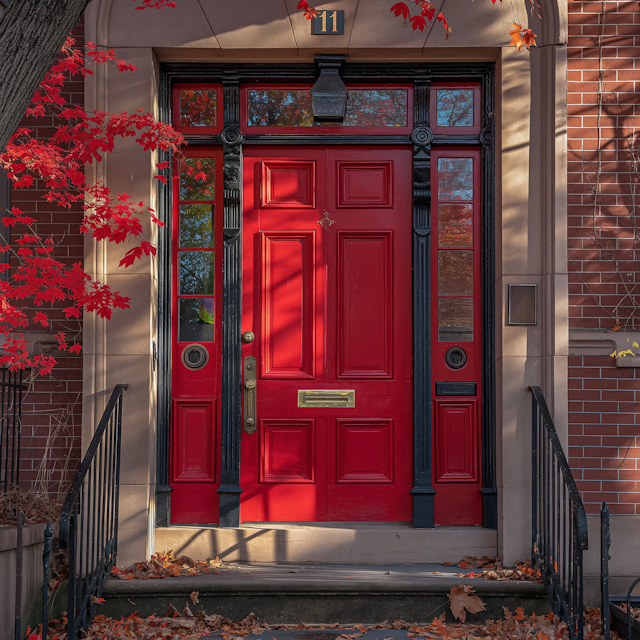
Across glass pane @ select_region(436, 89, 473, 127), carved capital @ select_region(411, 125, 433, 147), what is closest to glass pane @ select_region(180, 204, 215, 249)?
carved capital @ select_region(411, 125, 433, 147)

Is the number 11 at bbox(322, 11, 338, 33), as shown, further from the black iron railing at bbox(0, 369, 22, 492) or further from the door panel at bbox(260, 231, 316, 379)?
the black iron railing at bbox(0, 369, 22, 492)

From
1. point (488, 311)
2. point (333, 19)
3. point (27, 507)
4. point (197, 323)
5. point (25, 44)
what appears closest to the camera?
point (25, 44)

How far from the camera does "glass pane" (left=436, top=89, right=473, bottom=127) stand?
4.78m

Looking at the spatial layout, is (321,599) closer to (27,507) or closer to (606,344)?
(27,507)

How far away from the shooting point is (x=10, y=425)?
4469 mm

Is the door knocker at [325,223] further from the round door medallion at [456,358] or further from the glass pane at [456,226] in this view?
the round door medallion at [456,358]

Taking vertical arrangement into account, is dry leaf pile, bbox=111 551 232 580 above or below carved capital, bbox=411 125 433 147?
below

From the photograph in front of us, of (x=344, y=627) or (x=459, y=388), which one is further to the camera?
(x=459, y=388)

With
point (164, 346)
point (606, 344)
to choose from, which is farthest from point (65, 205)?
point (606, 344)

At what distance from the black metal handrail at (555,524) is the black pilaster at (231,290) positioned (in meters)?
2.05

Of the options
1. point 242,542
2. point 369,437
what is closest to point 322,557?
point 242,542

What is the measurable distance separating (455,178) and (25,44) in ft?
10.8

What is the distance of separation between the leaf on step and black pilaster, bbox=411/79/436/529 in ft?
2.44

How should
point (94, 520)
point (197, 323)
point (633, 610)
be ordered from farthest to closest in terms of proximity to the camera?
point (197, 323) < point (633, 610) < point (94, 520)
